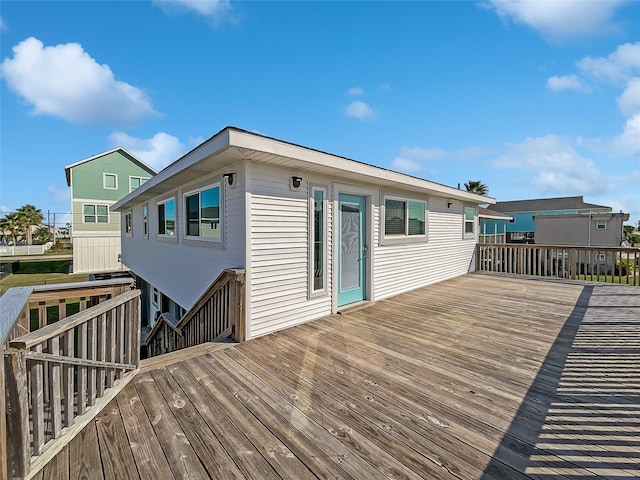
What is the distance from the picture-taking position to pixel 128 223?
13445 mm

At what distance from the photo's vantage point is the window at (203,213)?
201 inches

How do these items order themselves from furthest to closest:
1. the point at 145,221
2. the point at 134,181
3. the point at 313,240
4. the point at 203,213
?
the point at 134,181 < the point at 145,221 < the point at 203,213 < the point at 313,240

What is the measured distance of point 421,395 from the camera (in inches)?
103

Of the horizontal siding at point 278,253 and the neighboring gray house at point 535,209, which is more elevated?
the neighboring gray house at point 535,209

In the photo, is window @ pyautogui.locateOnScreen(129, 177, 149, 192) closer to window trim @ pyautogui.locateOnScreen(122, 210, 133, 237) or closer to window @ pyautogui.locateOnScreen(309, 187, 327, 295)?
window trim @ pyautogui.locateOnScreen(122, 210, 133, 237)

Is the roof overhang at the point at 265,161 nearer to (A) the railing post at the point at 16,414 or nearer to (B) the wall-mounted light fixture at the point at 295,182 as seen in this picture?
(B) the wall-mounted light fixture at the point at 295,182

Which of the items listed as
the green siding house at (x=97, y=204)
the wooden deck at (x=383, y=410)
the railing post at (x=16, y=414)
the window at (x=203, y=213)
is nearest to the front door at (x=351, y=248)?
the wooden deck at (x=383, y=410)

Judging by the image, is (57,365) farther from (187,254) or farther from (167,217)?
(167,217)

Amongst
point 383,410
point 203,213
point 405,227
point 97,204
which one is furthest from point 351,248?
point 97,204

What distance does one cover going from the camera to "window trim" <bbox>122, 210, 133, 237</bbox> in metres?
12.7

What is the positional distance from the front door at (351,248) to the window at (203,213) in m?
2.15

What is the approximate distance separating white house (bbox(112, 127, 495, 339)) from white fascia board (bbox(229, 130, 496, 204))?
0.02 metres

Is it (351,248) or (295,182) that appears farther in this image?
(351,248)

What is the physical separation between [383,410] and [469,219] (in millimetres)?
9254
